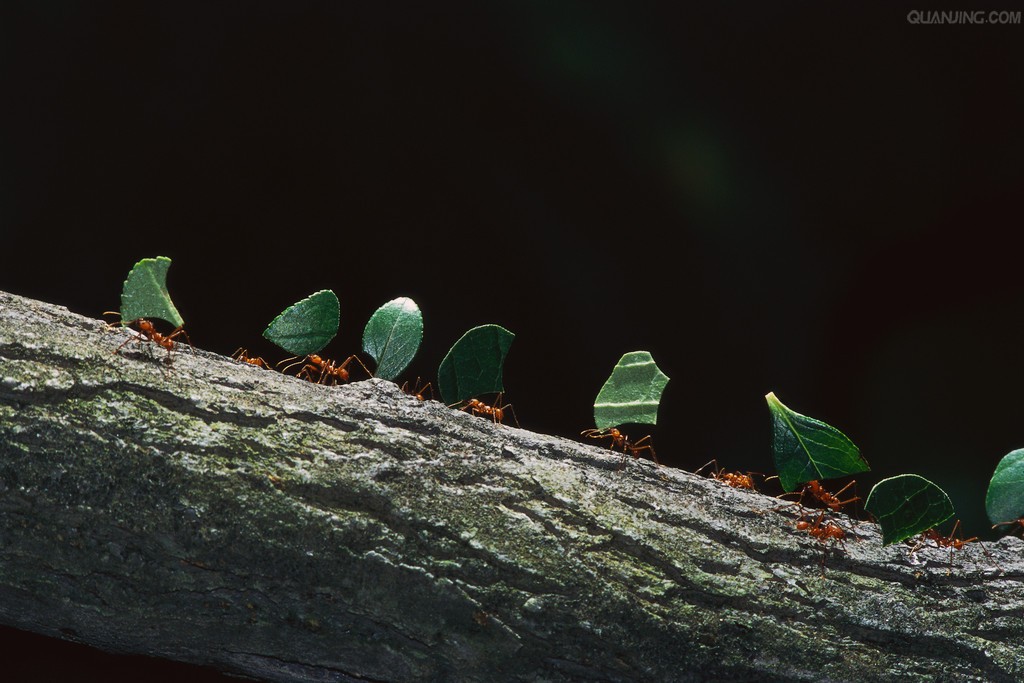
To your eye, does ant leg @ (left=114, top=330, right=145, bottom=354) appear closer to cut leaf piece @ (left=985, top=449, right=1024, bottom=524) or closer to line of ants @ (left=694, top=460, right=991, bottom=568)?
line of ants @ (left=694, top=460, right=991, bottom=568)

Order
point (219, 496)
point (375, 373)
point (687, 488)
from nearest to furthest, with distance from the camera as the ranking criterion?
point (219, 496) < point (687, 488) < point (375, 373)

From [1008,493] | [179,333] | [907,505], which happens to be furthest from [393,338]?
[1008,493]

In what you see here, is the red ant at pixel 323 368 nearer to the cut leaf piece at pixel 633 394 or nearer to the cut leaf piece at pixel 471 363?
the cut leaf piece at pixel 471 363

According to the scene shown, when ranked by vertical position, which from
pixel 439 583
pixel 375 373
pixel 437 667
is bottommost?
pixel 437 667

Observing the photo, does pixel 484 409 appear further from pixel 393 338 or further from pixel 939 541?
pixel 939 541

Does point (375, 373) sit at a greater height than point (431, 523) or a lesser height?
greater

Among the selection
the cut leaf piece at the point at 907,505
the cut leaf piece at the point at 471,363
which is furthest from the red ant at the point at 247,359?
the cut leaf piece at the point at 907,505

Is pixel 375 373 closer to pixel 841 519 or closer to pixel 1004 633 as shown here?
pixel 841 519

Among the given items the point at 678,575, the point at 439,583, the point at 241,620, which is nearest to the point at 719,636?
the point at 678,575

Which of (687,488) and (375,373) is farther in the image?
(375,373)
